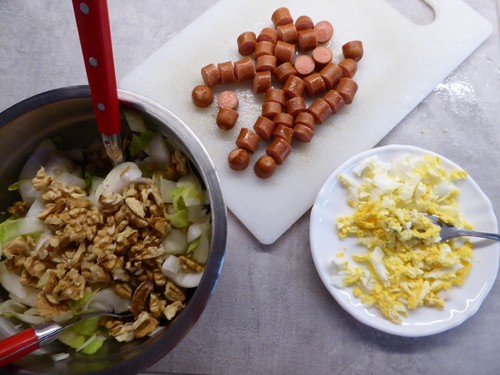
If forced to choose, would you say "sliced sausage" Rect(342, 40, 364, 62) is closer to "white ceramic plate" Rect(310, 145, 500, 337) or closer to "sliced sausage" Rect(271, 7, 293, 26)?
"sliced sausage" Rect(271, 7, 293, 26)

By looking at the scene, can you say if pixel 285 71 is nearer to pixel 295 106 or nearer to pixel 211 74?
pixel 295 106

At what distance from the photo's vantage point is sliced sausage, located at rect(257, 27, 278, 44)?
1.71 m

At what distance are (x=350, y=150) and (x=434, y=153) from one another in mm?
306

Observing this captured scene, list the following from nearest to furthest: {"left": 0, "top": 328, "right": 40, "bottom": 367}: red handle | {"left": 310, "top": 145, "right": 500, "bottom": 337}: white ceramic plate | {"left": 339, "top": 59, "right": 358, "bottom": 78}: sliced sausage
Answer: {"left": 0, "top": 328, "right": 40, "bottom": 367}: red handle → {"left": 310, "top": 145, "right": 500, "bottom": 337}: white ceramic plate → {"left": 339, "top": 59, "right": 358, "bottom": 78}: sliced sausage

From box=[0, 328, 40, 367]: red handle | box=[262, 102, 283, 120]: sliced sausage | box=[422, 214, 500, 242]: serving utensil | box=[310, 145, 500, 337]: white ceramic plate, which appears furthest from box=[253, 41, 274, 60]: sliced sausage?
box=[0, 328, 40, 367]: red handle

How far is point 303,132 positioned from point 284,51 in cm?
35

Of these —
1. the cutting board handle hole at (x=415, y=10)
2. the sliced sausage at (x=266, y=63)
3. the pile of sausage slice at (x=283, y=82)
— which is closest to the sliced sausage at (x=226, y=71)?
the pile of sausage slice at (x=283, y=82)

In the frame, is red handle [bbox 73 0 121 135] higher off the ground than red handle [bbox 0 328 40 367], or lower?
higher

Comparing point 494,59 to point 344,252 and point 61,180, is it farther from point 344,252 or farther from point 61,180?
point 61,180

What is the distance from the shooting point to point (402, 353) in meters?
1.53

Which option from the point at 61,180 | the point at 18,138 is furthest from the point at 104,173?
the point at 18,138

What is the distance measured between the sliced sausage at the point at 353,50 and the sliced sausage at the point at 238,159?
1.89 ft

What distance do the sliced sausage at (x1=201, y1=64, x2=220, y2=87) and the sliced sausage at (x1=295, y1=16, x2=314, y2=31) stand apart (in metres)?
0.39

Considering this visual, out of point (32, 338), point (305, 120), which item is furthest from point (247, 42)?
point (32, 338)
